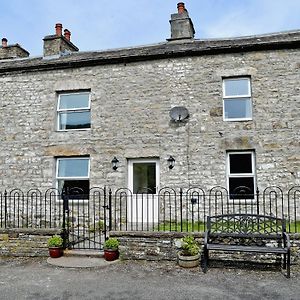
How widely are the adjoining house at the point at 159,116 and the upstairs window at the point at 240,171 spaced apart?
3cm

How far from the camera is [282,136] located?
10.7 meters

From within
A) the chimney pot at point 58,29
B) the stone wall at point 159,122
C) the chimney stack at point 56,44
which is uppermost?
the chimney pot at point 58,29

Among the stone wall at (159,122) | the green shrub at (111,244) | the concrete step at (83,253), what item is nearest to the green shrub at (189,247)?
the green shrub at (111,244)

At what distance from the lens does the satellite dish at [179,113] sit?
1123cm

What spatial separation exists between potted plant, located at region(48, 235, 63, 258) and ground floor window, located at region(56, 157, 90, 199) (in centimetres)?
392

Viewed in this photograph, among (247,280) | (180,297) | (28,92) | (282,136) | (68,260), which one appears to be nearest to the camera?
(180,297)

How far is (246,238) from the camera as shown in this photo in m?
7.39

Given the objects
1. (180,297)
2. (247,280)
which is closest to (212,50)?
(247,280)

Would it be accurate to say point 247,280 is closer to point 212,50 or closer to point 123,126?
point 123,126

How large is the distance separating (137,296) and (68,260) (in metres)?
2.60

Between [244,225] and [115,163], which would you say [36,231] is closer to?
[115,163]

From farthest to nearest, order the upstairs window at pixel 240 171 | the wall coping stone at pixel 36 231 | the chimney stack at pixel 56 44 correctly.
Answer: the chimney stack at pixel 56 44, the upstairs window at pixel 240 171, the wall coping stone at pixel 36 231

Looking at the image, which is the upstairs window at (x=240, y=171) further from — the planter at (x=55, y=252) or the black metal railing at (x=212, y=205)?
the planter at (x=55, y=252)

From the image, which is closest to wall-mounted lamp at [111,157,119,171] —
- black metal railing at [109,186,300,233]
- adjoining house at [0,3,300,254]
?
adjoining house at [0,3,300,254]
